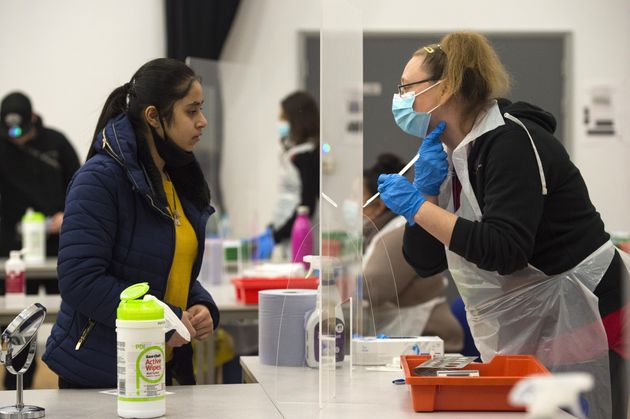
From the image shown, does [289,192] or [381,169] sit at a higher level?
[381,169]

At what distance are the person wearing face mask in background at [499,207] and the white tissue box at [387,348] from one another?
0.74ft

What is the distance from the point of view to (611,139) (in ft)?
20.5

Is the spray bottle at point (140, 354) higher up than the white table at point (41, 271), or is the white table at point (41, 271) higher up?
the spray bottle at point (140, 354)

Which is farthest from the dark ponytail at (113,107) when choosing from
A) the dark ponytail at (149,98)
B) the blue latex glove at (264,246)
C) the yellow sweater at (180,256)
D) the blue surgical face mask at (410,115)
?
the blue latex glove at (264,246)

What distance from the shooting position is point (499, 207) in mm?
1857

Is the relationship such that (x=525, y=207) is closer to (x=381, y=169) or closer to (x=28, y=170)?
(x=381, y=169)

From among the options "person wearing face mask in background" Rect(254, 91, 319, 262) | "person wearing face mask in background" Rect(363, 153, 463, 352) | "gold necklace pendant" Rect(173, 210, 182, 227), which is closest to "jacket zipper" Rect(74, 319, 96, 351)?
"gold necklace pendant" Rect(173, 210, 182, 227)

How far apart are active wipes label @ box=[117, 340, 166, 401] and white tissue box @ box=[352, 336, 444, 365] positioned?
729mm

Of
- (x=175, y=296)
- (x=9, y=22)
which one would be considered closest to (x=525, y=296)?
(x=175, y=296)

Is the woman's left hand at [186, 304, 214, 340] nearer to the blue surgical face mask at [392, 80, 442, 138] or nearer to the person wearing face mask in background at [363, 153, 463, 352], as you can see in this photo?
the blue surgical face mask at [392, 80, 442, 138]

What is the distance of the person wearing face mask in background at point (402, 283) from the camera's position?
3.19 metres

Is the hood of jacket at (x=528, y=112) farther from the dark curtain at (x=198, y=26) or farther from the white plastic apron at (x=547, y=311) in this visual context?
the dark curtain at (x=198, y=26)

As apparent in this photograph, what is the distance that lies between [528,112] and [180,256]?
2.82 feet

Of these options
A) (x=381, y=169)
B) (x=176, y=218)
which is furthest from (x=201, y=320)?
(x=381, y=169)
